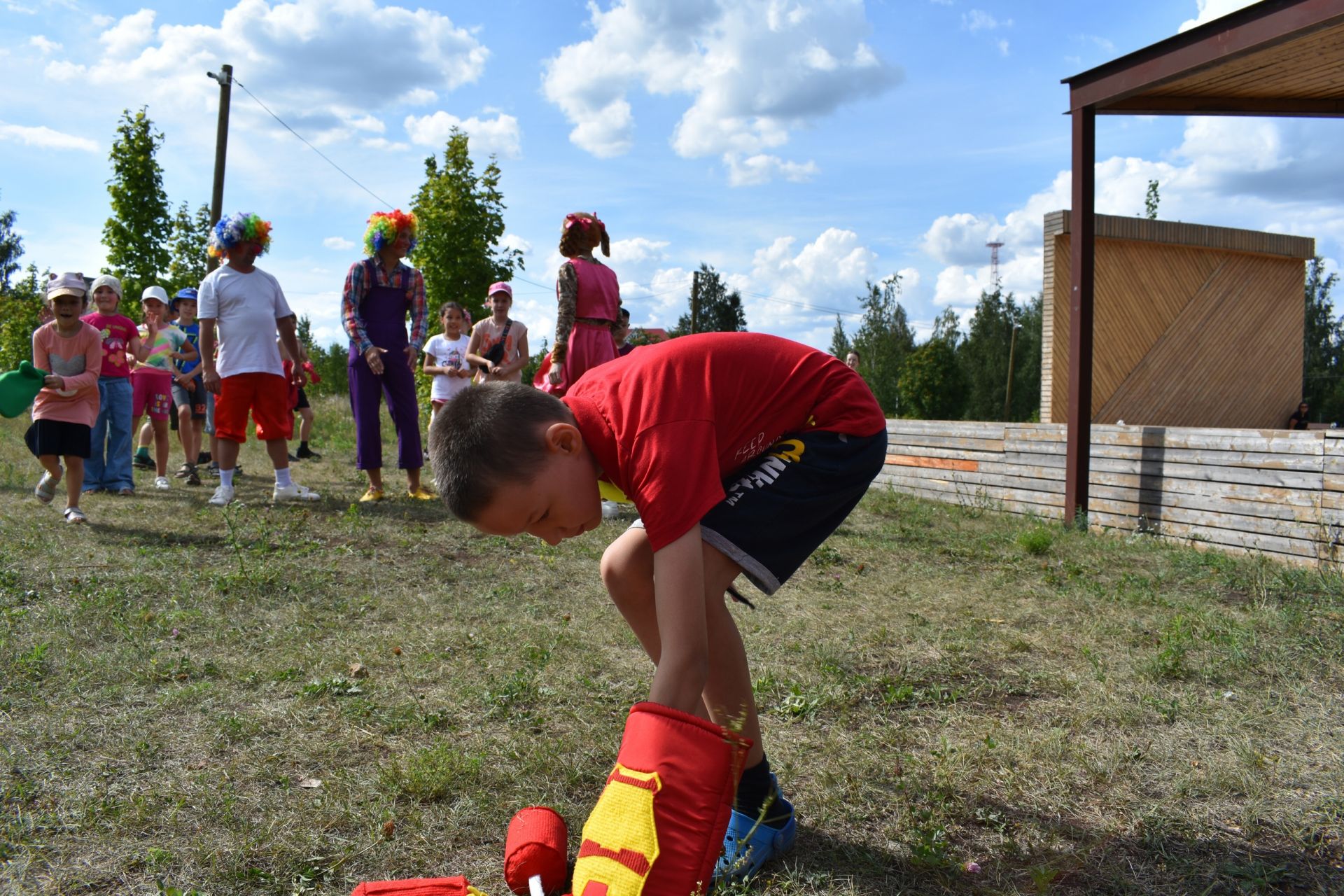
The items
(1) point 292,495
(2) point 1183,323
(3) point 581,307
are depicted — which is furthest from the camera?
(2) point 1183,323

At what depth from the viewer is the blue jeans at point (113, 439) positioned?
8062 millimetres

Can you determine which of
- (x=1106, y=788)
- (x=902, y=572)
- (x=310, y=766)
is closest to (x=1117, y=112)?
(x=902, y=572)

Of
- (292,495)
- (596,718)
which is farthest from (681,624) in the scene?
(292,495)

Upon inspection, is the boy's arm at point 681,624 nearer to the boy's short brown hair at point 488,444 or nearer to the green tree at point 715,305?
the boy's short brown hair at point 488,444

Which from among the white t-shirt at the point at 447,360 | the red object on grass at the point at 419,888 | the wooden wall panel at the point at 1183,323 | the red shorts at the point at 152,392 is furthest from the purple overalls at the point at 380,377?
the wooden wall panel at the point at 1183,323

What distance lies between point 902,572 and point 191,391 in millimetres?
7380

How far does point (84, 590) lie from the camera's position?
4.76 meters

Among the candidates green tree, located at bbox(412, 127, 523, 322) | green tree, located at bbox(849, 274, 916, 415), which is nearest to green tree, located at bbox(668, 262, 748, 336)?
green tree, located at bbox(849, 274, 916, 415)

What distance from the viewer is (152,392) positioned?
881 centimetres

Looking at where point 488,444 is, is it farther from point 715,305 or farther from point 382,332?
point 715,305

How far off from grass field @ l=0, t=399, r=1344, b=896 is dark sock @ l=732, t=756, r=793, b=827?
106 millimetres

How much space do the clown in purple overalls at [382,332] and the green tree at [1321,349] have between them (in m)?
36.8

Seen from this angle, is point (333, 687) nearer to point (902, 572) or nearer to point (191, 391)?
point (902, 572)

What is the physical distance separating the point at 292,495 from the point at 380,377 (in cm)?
123
